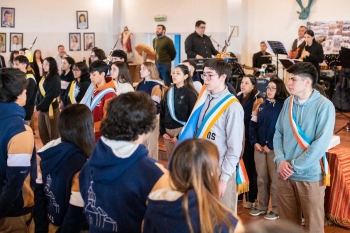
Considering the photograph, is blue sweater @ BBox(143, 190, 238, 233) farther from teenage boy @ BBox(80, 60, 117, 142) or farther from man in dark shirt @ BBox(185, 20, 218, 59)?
man in dark shirt @ BBox(185, 20, 218, 59)

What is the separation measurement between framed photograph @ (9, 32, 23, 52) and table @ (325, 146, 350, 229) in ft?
38.6

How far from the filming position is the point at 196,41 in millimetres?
10438

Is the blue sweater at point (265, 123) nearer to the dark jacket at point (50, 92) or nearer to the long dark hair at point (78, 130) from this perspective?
the long dark hair at point (78, 130)

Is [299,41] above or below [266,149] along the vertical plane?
above

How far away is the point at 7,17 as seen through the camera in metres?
14.9

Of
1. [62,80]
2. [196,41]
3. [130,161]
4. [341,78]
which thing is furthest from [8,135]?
[341,78]

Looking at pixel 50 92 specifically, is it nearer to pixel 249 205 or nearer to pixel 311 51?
pixel 249 205

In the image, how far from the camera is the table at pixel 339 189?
4.91m

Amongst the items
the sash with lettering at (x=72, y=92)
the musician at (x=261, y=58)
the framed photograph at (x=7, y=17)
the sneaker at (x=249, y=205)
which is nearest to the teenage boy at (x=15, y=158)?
the sneaker at (x=249, y=205)

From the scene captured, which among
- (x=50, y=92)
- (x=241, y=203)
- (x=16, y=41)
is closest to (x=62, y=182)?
(x=241, y=203)

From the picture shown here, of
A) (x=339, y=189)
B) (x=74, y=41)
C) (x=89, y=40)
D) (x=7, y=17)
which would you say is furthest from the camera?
(x=89, y=40)

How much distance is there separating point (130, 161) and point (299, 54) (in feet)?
28.8

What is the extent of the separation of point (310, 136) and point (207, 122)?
0.75 m

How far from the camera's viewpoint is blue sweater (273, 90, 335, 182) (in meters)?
3.74
